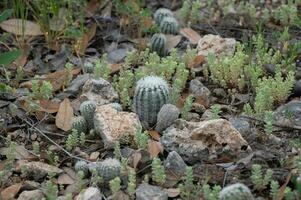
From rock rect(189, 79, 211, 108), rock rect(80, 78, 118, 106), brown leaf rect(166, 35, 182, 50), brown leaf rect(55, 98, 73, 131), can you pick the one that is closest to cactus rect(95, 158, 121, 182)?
brown leaf rect(55, 98, 73, 131)

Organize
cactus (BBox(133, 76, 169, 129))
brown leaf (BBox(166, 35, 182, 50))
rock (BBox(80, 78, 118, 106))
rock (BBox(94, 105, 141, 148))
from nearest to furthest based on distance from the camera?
rock (BBox(94, 105, 141, 148)) < cactus (BBox(133, 76, 169, 129)) < rock (BBox(80, 78, 118, 106)) < brown leaf (BBox(166, 35, 182, 50))

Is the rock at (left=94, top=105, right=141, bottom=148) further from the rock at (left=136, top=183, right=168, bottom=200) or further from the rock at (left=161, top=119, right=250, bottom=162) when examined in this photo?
the rock at (left=136, top=183, right=168, bottom=200)

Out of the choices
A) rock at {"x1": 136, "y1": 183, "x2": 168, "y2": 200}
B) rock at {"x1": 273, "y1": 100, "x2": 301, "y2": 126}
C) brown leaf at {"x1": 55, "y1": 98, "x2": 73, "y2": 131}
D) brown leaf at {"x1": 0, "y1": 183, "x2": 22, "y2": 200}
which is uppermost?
rock at {"x1": 273, "y1": 100, "x2": 301, "y2": 126}

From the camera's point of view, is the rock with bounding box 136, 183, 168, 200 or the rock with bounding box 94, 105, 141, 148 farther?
the rock with bounding box 94, 105, 141, 148

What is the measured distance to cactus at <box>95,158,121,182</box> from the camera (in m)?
2.75

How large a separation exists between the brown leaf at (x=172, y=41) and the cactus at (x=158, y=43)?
12cm

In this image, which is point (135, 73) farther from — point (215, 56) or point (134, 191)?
point (134, 191)

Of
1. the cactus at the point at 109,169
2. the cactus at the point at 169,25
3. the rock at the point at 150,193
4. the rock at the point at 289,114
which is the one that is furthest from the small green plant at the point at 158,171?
the cactus at the point at 169,25

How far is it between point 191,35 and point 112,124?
124 cm

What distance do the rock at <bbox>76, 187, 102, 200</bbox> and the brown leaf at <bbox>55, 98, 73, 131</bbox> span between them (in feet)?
1.88

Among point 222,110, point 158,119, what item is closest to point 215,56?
point 222,110

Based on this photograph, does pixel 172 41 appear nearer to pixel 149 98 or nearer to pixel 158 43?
pixel 158 43

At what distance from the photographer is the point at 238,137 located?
9.46ft

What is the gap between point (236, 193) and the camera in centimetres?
246
